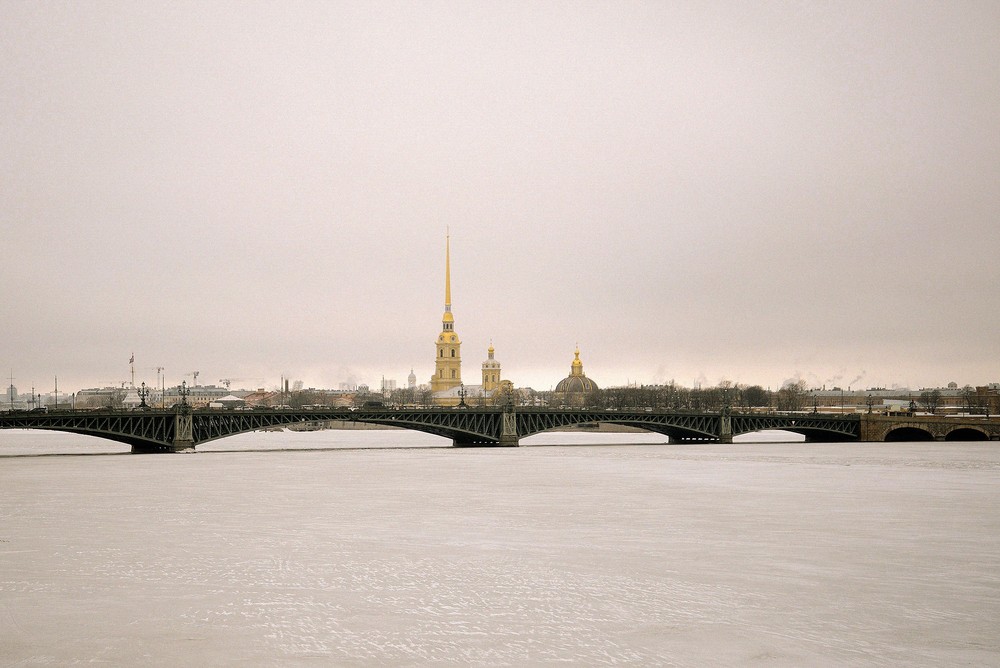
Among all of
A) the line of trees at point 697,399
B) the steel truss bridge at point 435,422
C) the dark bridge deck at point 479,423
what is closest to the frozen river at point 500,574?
the steel truss bridge at point 435,422

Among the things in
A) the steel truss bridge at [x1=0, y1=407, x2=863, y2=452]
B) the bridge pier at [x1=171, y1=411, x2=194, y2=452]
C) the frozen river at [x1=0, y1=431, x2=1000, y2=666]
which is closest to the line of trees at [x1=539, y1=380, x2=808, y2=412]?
the steel truss bridge at [x1=0, y1=407, x2=863, y2=452]

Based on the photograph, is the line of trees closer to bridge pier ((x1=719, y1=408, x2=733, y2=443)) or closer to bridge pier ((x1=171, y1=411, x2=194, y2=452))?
bridge pier ((x1=719, y1=408, x2=733, y2=443))

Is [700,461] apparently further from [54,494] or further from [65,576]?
[65,576]

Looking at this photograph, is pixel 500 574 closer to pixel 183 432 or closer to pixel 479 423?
pixel 183 432

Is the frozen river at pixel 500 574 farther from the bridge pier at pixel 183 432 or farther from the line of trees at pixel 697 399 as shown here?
the line of trees at pixel 697 399

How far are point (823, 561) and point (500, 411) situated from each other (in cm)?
6075

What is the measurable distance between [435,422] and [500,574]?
5683 centimetres

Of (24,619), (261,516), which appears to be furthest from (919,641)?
(261,516)

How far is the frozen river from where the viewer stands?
14.5 metres

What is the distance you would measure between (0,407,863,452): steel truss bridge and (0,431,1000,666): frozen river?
2415 cm

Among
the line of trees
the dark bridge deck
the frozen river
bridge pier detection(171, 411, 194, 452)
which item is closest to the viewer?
the frozen river

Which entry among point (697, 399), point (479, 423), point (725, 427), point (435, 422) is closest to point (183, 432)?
point (435, 422)

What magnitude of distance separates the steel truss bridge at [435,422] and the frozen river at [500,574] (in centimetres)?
2415

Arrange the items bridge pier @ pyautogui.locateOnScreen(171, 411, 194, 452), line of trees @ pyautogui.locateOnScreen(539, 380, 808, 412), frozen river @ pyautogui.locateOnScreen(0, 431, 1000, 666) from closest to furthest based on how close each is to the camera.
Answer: frozen river @ pyautogui.locateOnScreen(0, 431, 1000, 666) < bridge pier @ pyautogui.locateOnScreen(171, 411, 194, 452) < line of trees @ pyautogui.locateOnScreen(539, 380, 808, 412)
